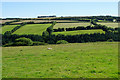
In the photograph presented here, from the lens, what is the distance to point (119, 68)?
15000 mm

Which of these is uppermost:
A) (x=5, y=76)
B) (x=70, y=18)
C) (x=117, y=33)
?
(x=70, y=18)

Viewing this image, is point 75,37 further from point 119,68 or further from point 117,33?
point 119,68

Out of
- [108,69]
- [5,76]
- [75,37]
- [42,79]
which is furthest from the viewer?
[75,37]

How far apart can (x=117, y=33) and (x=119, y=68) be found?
209 feet

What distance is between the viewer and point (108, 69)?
48.6 feet

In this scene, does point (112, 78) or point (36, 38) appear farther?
point (36, 38)

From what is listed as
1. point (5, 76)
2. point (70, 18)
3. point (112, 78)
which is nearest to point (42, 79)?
point (5, 76)

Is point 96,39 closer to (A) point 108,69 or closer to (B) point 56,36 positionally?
(B) point 56,36

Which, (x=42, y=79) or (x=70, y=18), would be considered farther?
(x=70, y=18)

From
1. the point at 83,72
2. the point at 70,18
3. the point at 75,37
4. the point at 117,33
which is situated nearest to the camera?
the point at 83,72

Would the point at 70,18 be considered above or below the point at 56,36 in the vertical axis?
above

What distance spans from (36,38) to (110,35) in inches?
1235

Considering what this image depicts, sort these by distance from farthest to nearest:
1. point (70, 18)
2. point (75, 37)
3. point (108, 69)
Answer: point (70, 18)
point (75, 37)
point (108, 69)

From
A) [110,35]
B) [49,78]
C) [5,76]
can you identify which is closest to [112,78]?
[49,78]
